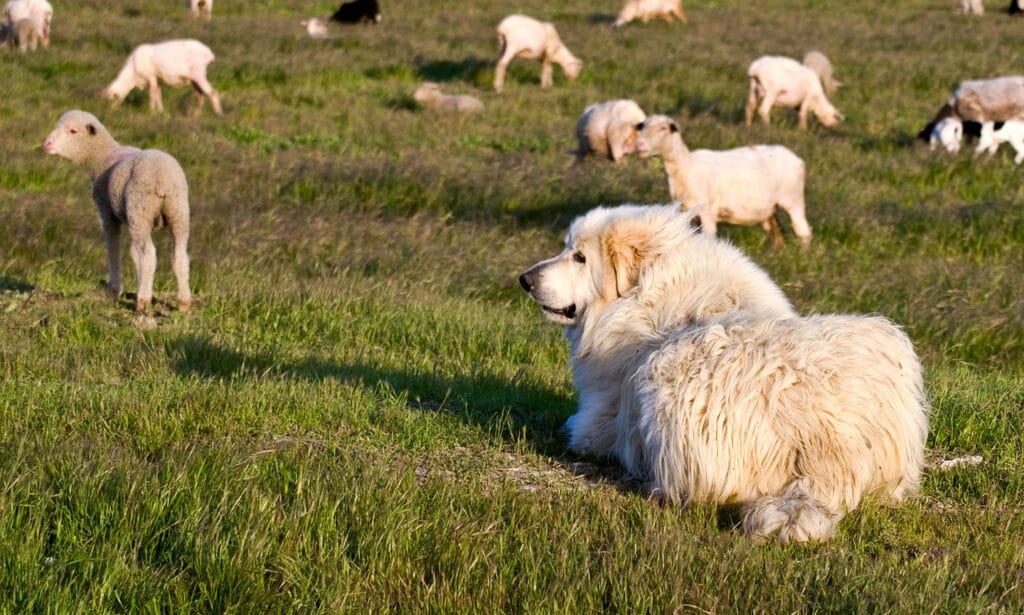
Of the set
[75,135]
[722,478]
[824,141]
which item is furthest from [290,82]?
[722,478]

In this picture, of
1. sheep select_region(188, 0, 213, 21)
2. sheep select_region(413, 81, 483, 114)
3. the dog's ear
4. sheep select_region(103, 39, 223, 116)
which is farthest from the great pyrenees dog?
sheep select_region(188, 0, 213, 21)

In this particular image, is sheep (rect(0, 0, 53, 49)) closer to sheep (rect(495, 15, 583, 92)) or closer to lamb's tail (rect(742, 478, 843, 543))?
sheep (rect(495, 15, 583, 92))

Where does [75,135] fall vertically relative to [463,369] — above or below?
above

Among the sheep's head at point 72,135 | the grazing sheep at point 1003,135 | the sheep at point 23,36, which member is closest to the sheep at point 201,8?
the sheep at point 23,36

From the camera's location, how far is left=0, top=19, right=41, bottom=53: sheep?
25453 millimetres

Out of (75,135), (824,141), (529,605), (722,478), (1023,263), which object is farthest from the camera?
(824,141)

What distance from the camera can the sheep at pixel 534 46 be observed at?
25.7m

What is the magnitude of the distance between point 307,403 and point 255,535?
7.02 ft

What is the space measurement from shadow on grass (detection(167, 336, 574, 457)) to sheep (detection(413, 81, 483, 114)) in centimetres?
→ 1446

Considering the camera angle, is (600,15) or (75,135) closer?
(75,135)

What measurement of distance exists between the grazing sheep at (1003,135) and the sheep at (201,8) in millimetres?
19784

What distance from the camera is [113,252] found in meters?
9.20

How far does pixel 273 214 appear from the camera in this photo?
1296 centimetres

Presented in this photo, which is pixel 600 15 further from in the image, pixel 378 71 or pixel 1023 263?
pixel 1023 263
